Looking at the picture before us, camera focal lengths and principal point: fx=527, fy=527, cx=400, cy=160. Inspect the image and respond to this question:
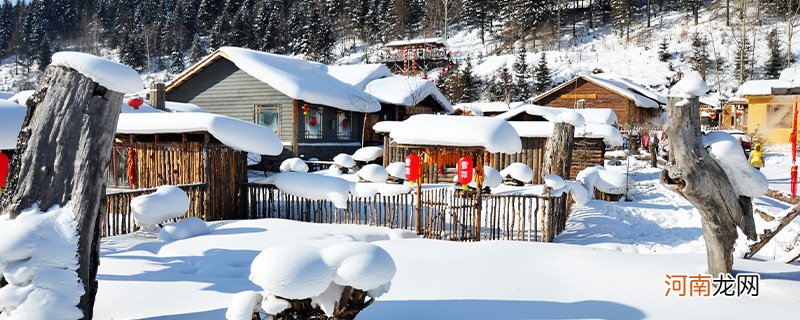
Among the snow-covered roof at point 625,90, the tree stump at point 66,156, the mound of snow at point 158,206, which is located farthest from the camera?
the snow-covered roof at point 625,90

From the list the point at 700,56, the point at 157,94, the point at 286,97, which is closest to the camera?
the point at 157,94

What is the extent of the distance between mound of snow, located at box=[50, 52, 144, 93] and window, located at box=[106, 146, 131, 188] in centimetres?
1155

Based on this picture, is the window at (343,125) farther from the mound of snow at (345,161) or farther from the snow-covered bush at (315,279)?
the snow-covered bush at (315,279)

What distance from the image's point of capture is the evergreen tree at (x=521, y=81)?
4897 cm

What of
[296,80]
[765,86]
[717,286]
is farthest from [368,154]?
[765,86]

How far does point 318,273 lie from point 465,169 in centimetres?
772

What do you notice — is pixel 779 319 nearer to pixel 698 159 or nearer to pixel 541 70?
pixel 698 159

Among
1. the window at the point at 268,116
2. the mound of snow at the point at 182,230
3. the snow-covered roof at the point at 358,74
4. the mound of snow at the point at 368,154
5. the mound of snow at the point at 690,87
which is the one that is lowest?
the mound of snow at the point at 182,230

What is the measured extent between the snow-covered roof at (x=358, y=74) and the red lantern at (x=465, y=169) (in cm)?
1648

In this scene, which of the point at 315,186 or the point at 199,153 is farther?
the point at 199,153

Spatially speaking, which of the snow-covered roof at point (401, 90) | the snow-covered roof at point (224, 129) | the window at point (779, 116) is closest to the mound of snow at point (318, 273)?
the snow-covered roof at point (224, 129)

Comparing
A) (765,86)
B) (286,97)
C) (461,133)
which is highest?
(765,86)

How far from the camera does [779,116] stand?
89.0ft

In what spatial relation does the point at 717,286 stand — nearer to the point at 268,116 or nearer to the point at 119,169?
the point at 119,169
